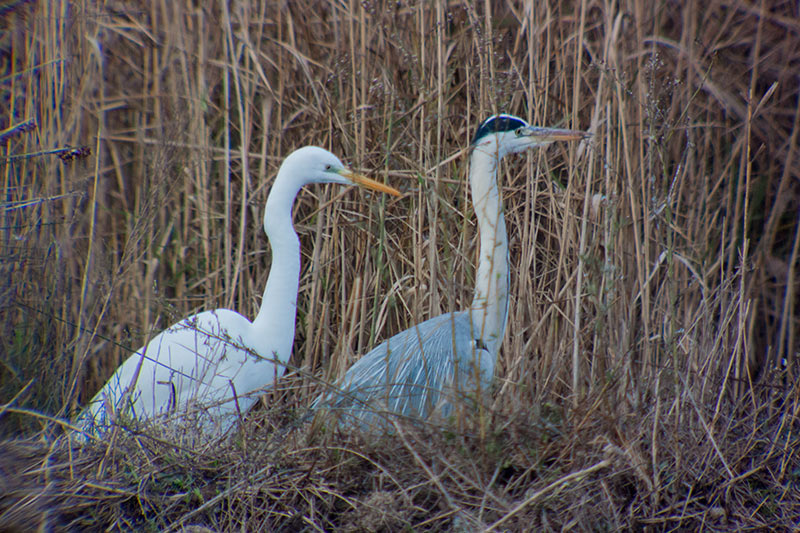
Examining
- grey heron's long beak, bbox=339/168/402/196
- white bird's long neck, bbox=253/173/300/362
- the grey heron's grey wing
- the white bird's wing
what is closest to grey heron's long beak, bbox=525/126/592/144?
grey heron's long beak, bbox=339/168/402/196

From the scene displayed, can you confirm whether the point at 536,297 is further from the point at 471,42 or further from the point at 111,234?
the point at 111,234

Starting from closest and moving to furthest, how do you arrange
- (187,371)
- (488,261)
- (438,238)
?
(488,261)
(187,371)
(438,238)

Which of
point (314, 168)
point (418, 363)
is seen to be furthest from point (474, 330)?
point (314, 168)

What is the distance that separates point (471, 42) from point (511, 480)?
1781 mm

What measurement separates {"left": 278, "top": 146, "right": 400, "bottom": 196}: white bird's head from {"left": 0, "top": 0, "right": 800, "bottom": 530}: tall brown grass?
0.63 ft

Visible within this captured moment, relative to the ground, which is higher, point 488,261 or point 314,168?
point 314,168

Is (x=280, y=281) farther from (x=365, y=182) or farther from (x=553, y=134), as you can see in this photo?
(x=553, y=134)

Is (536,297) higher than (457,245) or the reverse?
the reverse

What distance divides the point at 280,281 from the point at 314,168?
17.1 inches

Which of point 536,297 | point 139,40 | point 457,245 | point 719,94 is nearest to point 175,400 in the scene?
point 457,245

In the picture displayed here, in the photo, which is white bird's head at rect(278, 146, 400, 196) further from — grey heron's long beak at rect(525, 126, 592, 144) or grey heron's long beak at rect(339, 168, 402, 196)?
grey heron's long beak at rect(525, 126, 592, 144)

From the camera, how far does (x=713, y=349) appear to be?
1.99 m

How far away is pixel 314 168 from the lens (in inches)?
103

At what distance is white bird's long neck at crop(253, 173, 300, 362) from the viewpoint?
8.52 ft
